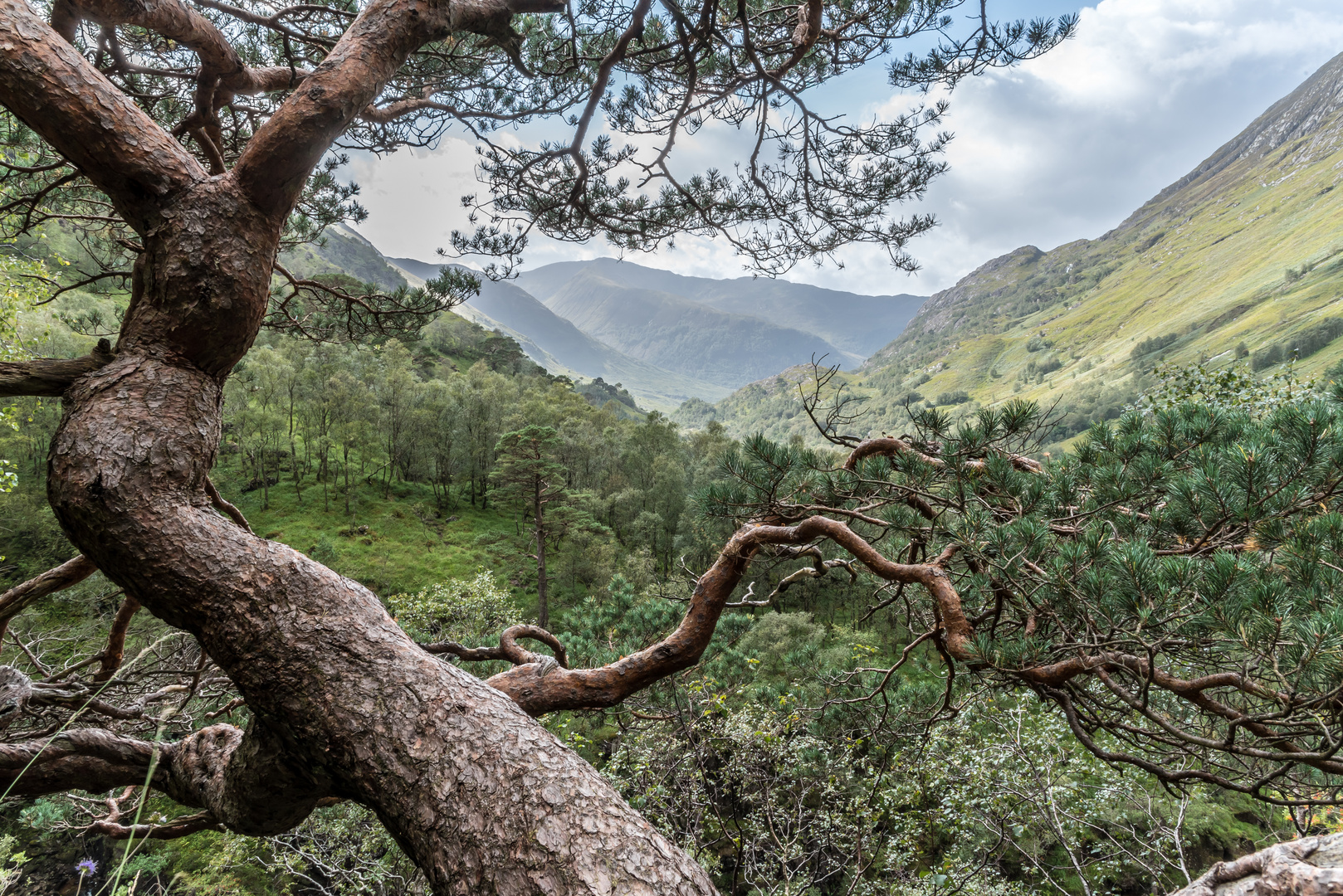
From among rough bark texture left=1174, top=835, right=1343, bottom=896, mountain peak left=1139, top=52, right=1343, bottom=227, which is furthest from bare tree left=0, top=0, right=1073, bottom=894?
mountain peak left=1139, top=52, right=1343, bottom=227

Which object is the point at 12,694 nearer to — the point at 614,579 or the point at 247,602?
the point at 247,602

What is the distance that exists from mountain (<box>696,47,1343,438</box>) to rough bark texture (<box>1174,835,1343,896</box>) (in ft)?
158

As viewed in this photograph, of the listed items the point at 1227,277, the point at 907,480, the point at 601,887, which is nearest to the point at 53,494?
the point at 601,887

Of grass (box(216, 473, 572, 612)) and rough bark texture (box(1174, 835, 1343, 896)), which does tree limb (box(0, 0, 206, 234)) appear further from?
grass (box(216, 473, 572, 612))

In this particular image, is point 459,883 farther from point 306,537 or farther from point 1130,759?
point 306,537

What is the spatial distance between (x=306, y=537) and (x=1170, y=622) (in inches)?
1160

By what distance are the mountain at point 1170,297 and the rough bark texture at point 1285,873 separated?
4812cm

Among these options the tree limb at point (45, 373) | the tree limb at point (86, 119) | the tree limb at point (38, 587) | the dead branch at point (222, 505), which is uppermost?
the tree limb at point (86, 119)

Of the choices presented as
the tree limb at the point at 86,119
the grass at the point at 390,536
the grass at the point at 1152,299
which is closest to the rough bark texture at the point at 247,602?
the tree limb at the point at 86,119

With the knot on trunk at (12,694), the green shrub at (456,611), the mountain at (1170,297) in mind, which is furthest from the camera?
the mountain at (1170,297)

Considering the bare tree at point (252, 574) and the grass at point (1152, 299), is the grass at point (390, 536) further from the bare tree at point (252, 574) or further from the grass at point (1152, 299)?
the grass at point (1152, 299)

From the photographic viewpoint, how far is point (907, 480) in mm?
2379

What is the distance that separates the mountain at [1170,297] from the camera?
219 ft

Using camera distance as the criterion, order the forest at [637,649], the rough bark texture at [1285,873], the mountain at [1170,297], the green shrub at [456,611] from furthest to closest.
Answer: the mountain at [1170,297]
the green shrub at [456,611]
the forest at [637,649]
the rough bark texture at [1285,873]
